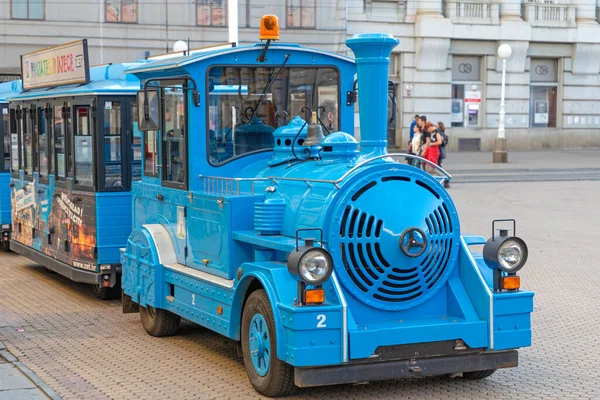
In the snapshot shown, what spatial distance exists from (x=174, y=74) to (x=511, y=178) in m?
20.8

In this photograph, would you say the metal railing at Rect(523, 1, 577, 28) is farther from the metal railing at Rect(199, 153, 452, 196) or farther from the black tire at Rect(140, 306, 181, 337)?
the metal railing at Rect(199, 153, 452, 196)

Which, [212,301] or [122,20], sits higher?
[122,20]

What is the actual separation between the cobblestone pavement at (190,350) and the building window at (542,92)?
2847cm

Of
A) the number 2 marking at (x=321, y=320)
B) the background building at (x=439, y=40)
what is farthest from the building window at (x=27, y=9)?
the number 2 marking at (x=321, y=320)

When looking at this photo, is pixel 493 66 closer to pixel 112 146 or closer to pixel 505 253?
pixel 112 146

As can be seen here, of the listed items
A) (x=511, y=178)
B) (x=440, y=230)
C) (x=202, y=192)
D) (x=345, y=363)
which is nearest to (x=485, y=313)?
(x=440, y=230)

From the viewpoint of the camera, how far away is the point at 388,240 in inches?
274

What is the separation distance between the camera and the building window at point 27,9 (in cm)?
3344

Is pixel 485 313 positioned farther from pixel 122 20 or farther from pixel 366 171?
pixel 122 20

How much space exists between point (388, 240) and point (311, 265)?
67 cm

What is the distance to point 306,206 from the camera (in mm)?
7254

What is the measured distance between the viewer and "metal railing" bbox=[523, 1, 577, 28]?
4081cm

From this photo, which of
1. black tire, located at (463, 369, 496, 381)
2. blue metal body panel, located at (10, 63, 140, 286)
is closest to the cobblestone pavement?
black tire, located at (463, 369, 496, 381)

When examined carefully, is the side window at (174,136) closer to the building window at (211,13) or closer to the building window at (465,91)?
the building window at (211,13)
